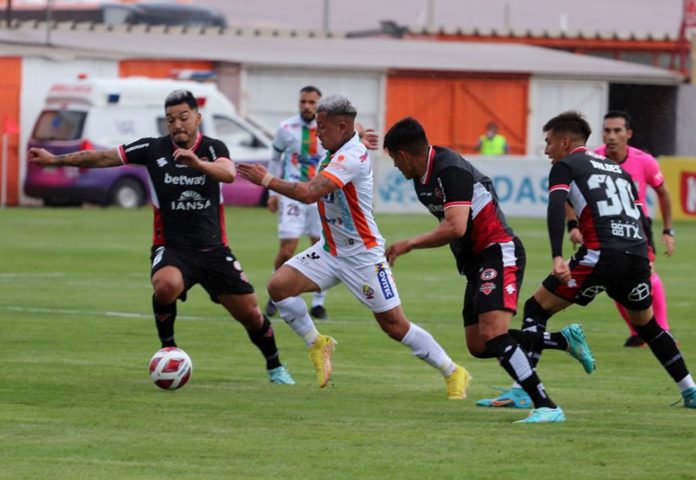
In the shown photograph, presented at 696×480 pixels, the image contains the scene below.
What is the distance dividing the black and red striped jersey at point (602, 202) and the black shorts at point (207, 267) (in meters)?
2.42

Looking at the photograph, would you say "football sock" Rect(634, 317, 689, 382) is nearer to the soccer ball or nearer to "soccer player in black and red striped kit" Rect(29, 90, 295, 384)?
"soccer player in black and red striped kit" Rect(29, 90, 295, 384)

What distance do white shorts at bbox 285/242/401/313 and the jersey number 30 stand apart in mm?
1457

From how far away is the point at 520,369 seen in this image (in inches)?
385

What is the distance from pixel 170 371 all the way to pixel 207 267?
0.83 metres

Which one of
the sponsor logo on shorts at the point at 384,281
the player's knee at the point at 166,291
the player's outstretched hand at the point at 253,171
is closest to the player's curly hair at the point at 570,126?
the sponsor logo on shorts at the point at 384,281

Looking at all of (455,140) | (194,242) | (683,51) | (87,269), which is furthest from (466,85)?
(194,242)

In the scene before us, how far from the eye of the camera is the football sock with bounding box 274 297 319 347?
11.4m

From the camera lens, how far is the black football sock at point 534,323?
1095 centimetres

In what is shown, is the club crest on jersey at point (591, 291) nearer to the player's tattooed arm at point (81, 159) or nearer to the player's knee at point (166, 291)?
the player's knee at point (166, 291)

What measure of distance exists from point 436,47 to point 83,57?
13.0 metres

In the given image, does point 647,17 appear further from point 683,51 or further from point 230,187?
point 230,187

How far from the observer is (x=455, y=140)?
4412cm

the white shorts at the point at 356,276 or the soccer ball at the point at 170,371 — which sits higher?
the white shorts at the point at 356,276

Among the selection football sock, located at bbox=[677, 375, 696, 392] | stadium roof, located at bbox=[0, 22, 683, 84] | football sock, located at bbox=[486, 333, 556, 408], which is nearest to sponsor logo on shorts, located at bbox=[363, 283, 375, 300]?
football sock, located at bbox=[486, 333, 556, 408]
